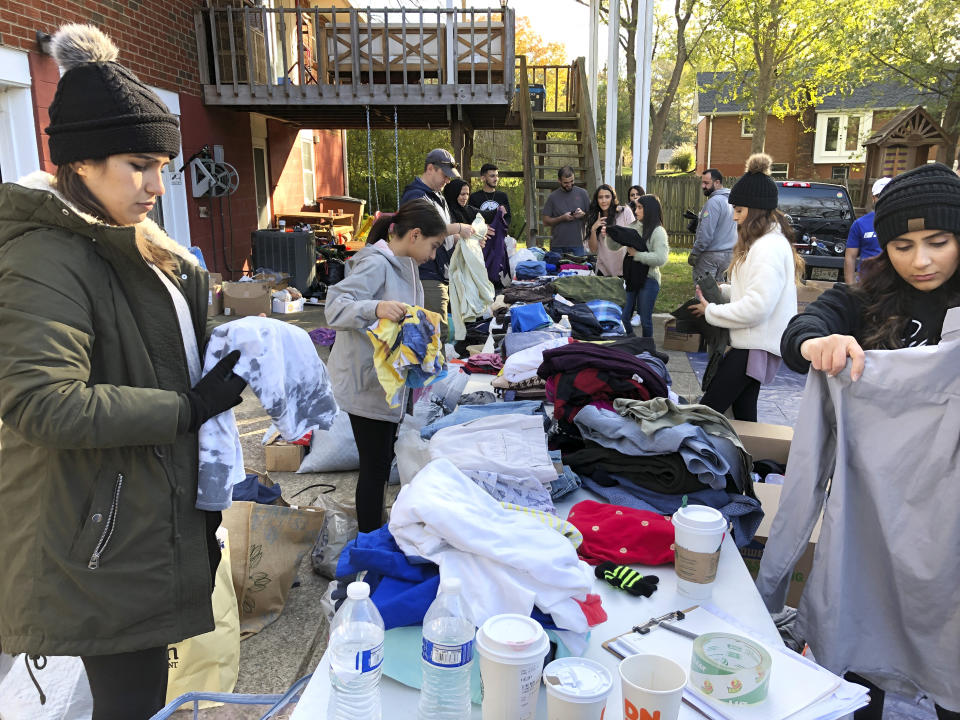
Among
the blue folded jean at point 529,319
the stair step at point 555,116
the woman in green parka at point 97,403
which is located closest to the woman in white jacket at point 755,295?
the blue folded jean at point 529,319

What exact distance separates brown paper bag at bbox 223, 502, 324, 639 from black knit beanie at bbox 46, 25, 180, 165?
5.95ft

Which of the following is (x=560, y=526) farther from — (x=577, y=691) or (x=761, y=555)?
(x=761, y=555)

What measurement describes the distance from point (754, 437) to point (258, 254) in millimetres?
9822

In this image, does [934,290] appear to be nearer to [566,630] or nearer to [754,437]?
[566,630]

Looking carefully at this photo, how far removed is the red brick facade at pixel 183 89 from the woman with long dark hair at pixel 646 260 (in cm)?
547

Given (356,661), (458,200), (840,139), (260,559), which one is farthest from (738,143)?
(356,661)

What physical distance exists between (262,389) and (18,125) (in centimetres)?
620

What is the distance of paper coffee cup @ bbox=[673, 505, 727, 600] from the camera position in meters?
1.86

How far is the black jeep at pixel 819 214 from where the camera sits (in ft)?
34.3

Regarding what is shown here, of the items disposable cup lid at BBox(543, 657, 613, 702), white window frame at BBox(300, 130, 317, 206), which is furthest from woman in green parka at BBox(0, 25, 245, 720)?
white window frame at BBox(300, 130, 317, 206)

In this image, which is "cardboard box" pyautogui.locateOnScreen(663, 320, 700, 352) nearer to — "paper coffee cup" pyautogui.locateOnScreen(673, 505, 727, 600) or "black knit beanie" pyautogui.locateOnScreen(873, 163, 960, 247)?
"black knit beanie" pyautogui.locateOnScreen(873, 163, 960, 247)

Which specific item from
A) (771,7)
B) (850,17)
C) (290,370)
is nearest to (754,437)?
(290,370)

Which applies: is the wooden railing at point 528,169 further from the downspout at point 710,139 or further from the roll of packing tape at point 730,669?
the downspout at point 710,139

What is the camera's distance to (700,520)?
1.87 m
